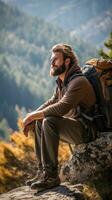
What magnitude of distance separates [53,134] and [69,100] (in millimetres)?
444

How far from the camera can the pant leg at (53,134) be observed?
4.84 metres

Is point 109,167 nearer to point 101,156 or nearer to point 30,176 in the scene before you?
point 101,156

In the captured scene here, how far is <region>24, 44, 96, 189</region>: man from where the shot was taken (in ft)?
16.0

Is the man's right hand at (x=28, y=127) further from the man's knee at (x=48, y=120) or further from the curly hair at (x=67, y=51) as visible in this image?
the curly hair at (x=67, y=51)

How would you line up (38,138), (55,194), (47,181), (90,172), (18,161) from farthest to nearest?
(18,161)
(90,172)
(38,138)
(47,181)
(55,194)

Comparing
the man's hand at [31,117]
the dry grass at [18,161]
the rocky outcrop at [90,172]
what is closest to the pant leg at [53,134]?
the man's hand at [31,117]

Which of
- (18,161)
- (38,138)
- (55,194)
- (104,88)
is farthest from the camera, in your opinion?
(18,161)

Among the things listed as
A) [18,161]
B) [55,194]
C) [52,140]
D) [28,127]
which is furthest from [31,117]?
[18,161]

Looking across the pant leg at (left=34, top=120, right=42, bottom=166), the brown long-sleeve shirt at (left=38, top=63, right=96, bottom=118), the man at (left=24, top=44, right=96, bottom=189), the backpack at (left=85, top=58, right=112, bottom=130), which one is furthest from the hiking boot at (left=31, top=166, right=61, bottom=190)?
the backpack at (left=85, top=58, right=112, bottom=130)

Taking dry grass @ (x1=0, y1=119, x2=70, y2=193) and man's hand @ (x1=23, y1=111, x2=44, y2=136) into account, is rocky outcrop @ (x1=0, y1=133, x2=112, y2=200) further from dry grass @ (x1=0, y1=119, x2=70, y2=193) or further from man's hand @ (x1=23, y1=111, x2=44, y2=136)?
dry grass @ (x1=0, y1=119, x2=70, y2=193)

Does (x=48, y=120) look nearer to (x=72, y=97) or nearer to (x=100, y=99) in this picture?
(x=72, y=97)

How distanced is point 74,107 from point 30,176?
14.0 ft

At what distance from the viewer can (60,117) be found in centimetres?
499

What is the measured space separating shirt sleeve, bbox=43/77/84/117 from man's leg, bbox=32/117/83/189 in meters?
0.09
